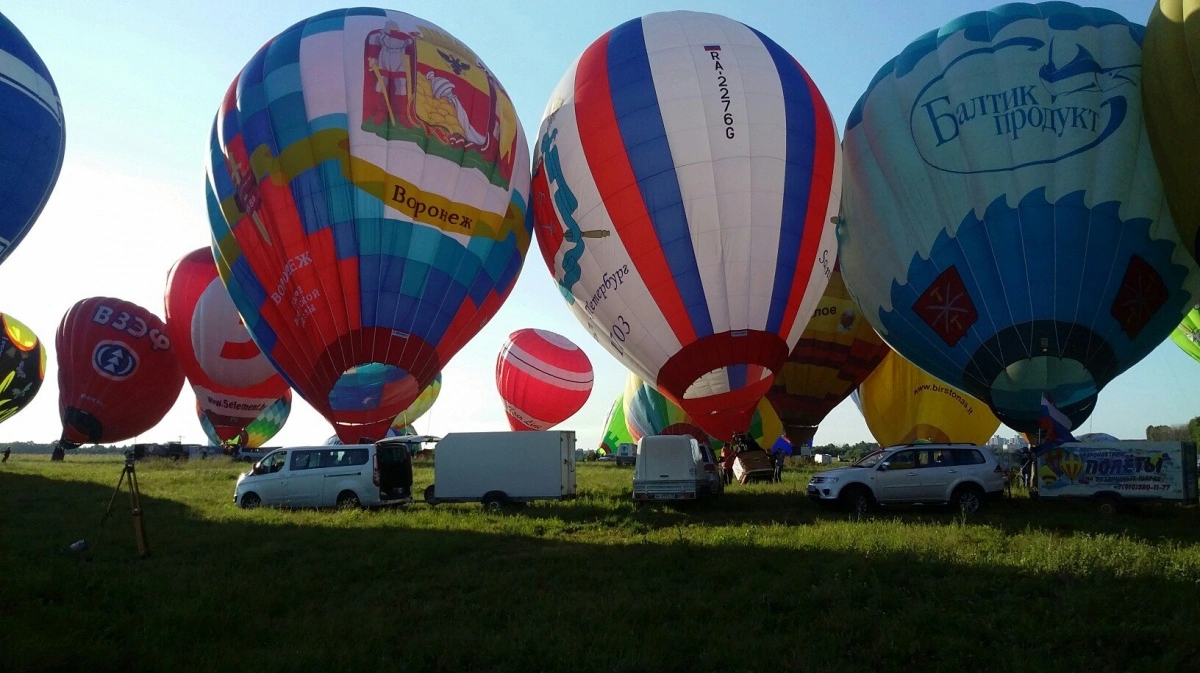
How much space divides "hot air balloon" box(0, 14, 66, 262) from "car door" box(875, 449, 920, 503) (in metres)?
21.5

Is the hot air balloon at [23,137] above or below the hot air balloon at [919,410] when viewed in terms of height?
above

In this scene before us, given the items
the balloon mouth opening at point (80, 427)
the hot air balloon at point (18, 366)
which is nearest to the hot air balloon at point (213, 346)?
the balloon mouth opening at point (80, 427)

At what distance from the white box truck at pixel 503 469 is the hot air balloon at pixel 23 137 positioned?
12768 millimetres

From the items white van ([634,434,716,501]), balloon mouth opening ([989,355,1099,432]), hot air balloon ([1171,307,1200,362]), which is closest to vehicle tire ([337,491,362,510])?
white van ([634,434,716,501])

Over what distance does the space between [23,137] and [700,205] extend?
1714cm

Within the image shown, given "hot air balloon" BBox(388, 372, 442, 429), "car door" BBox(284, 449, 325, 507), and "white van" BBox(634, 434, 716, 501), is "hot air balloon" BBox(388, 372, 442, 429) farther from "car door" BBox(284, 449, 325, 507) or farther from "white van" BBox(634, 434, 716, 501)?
"white van" BBox(634, 434, 716, 501)

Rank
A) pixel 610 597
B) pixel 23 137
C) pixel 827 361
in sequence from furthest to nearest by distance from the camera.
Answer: pixel 827 361
pixel 23 137
pixel 610 597

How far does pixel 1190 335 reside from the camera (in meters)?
24.7

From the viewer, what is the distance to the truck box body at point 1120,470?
14969mm

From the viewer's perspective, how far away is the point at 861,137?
21031mm

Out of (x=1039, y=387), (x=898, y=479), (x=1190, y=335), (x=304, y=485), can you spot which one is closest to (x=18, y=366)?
(x=304, y=485)

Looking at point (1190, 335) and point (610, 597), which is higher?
point (1190, 335)

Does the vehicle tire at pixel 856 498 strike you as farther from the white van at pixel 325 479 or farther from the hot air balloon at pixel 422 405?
the hot air balloon at pixel 422 405

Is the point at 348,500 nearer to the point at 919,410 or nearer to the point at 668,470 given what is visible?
the point at 668,470
